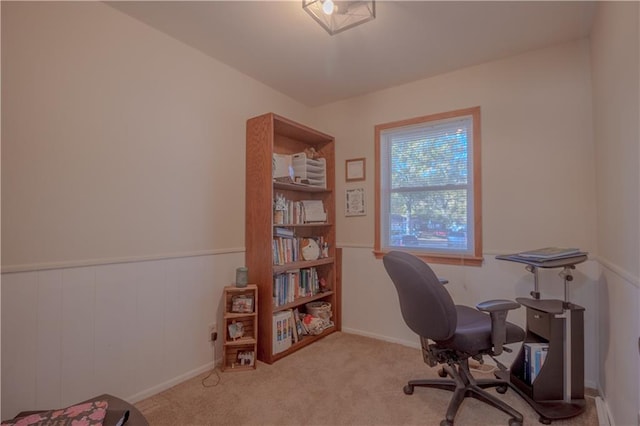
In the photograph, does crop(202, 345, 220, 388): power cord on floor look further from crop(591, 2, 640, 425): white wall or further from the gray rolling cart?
crop(591, 2, 640, 425): white wall

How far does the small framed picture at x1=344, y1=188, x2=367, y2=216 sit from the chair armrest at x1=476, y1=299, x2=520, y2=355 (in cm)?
158

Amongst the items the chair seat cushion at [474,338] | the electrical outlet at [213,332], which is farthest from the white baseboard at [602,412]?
the electrical outlet at [213,332]

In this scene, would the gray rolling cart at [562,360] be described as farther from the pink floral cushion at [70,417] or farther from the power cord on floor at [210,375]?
the pink floral cushion at [70,417]

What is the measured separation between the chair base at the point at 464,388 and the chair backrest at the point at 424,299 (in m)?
0.33

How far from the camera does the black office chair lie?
1605mm

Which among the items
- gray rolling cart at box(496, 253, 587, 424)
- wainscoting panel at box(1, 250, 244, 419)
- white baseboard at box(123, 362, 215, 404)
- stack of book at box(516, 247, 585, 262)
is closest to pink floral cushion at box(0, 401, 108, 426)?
wainscoting panel at box(1, 250, 244, 419)

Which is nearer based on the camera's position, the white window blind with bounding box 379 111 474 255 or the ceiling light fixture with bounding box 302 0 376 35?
the ceiling light fixture with bounding box 302 0 376 35

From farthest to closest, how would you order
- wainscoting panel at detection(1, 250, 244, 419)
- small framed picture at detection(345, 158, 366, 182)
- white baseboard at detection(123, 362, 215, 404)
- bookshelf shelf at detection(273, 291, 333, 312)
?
small framed picture at detection(345, 158, 366, 182), bookshelf shelf at detection(273, 291, 333, 312), white baseboard at detection(123, 362, 215, 404), wainscoting panel at detection(1, 250, 244, 419)

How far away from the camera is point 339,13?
1901 millimetres

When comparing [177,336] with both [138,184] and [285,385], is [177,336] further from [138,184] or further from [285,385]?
[138,184]

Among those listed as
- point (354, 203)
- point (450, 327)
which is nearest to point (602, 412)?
point (450, 327)

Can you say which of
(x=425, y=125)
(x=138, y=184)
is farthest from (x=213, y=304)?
(x=425, y=125)

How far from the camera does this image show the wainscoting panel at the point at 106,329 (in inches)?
58.5

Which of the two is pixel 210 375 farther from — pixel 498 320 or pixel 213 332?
pixel 498 320
